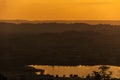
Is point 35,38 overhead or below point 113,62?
below

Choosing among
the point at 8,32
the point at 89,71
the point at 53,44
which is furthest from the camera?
the point at 8,32

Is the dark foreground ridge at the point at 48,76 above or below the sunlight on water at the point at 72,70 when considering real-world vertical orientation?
above

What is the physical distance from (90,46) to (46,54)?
19.6ft

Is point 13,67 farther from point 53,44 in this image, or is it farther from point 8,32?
point 8,32

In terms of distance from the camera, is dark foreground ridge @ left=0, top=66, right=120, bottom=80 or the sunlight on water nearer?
dark foreground ridge @ left=0, top=66, right=120, bottom=80

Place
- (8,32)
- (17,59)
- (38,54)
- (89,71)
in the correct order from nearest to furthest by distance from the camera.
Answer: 1. (89,71)
2. (17,59)
3. (38,54)
4. (8,32)

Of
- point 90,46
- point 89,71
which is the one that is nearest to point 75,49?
point 90,46

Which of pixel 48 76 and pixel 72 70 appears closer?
pixel 48 76

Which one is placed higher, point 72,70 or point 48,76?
point 48,76

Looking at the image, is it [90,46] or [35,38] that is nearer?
[90,46]

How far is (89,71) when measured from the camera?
1975 inches

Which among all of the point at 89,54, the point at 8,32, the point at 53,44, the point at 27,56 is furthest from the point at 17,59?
the point at 8,32

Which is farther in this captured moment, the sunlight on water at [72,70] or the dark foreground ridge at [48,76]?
the sunlight on water at [72,70]

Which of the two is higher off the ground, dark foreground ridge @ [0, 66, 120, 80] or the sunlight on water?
dark foreground ridge @ [0, 66, 120, 80]
